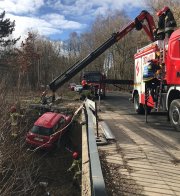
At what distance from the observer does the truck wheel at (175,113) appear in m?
12.1

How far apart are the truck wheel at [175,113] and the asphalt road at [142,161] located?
259mm

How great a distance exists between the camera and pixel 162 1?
45500mm

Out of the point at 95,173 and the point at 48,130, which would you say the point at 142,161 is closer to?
the point at 95,173

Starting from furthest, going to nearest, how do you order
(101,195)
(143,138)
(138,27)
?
(138,27) → (143,138) → (101,195)

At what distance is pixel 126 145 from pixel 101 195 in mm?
6558

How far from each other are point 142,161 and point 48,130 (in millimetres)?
11611

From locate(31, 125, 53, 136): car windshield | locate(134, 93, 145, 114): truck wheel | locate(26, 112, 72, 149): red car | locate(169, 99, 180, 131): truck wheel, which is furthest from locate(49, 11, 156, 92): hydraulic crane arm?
locate(169, 99, 180, 131): truck wheel

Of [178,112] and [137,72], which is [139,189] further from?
[137,72]

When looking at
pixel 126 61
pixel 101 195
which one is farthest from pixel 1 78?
pixel 126 61

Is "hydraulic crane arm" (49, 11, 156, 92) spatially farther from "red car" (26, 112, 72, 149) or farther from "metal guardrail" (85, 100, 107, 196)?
"metal guardrail" (85, 100, 107, 196)

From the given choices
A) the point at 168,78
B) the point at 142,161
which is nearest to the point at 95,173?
the point at 142,161

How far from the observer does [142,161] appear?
8.36 m

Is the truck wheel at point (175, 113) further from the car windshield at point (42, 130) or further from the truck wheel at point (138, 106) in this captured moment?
the car windshield at point (42, 130)

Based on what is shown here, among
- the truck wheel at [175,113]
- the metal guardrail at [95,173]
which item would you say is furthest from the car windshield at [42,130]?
the metal guardrail at [95,173]
